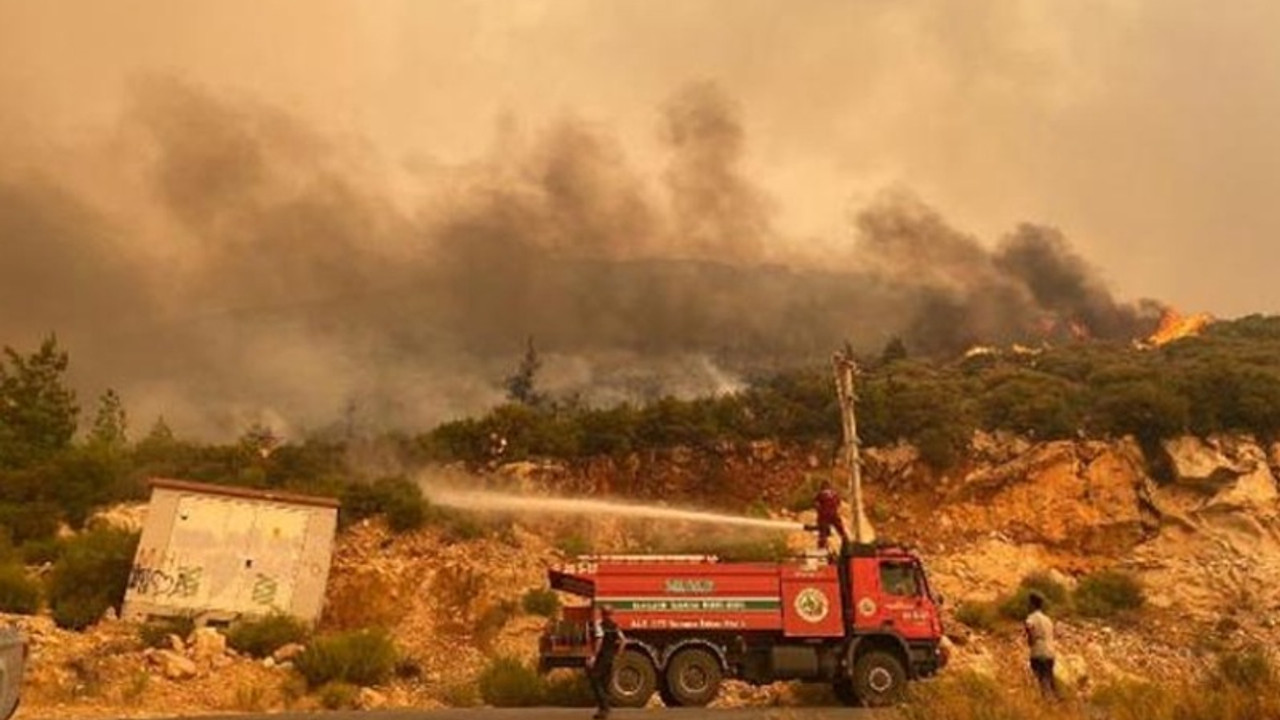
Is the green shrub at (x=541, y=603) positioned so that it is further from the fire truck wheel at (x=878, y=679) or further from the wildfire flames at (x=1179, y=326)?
the wildfire flames at (x=1179, y=326)

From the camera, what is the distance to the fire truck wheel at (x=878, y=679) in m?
17.3

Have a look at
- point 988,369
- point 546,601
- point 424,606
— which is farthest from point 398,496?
point 988,369

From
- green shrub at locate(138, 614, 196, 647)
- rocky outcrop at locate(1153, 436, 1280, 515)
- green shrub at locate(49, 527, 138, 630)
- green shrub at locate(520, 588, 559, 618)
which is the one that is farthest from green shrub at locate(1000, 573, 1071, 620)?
green shrub at locate(49, 527, 138, 630)

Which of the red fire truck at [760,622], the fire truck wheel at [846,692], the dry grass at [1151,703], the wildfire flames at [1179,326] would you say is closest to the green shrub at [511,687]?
the red fire truck at [760,622]

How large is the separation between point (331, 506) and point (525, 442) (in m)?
17.0

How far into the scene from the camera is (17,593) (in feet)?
82.9

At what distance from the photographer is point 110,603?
25688mm

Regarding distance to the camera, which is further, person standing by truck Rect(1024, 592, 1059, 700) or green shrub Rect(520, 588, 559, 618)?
green shrub Rect(520, 588, 559, 618)

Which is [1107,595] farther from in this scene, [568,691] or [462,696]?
[462,696]

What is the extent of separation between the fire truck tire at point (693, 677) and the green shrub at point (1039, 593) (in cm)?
1475

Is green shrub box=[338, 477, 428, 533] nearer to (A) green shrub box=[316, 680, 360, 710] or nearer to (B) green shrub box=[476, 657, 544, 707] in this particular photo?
(A) green shrub box=[316, 680, 360, 710]

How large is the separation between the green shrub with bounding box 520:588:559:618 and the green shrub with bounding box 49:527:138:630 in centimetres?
1022

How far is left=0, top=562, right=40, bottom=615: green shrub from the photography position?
82.0ft

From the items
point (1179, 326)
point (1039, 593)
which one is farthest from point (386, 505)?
point (1179, 326)
